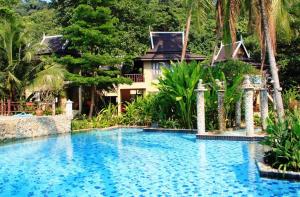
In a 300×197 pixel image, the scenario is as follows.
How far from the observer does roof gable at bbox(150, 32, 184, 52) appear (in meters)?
27.2

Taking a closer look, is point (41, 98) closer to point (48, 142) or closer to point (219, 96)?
point (48, 142)

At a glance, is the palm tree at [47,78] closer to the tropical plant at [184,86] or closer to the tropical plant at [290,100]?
the tropical plant at [184,86]

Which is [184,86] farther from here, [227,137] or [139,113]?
[139,113]

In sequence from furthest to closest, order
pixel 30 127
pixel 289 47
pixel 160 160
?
1. pixel 289 47
2. pixel 30 127
3. pixel 160 160

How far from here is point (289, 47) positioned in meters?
24.1

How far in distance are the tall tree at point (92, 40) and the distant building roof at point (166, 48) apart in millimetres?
5622

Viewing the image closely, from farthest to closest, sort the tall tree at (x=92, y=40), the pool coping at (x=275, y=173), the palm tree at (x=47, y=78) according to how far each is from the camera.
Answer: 1. the tall tree at (x=92, y=40)
2. the palm tree at (x=47, y=78)
3. the pool coping at (x=275, y=173)

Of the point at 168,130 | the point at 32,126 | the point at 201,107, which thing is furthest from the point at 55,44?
the point at 201,107

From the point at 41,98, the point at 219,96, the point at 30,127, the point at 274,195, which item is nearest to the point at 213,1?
the point at 219,96

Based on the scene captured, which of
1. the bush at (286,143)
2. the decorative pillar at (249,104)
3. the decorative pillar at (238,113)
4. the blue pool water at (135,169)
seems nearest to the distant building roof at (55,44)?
the blue pool water at (135,169)

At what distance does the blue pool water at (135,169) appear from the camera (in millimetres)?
7770

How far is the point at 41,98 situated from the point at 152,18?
12.2 m

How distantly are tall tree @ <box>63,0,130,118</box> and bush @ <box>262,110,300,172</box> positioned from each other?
12756 mm

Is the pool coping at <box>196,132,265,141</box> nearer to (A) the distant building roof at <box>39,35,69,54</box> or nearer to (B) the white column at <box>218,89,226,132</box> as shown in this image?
(B) the white column at <box>218,89,226,132</box>
